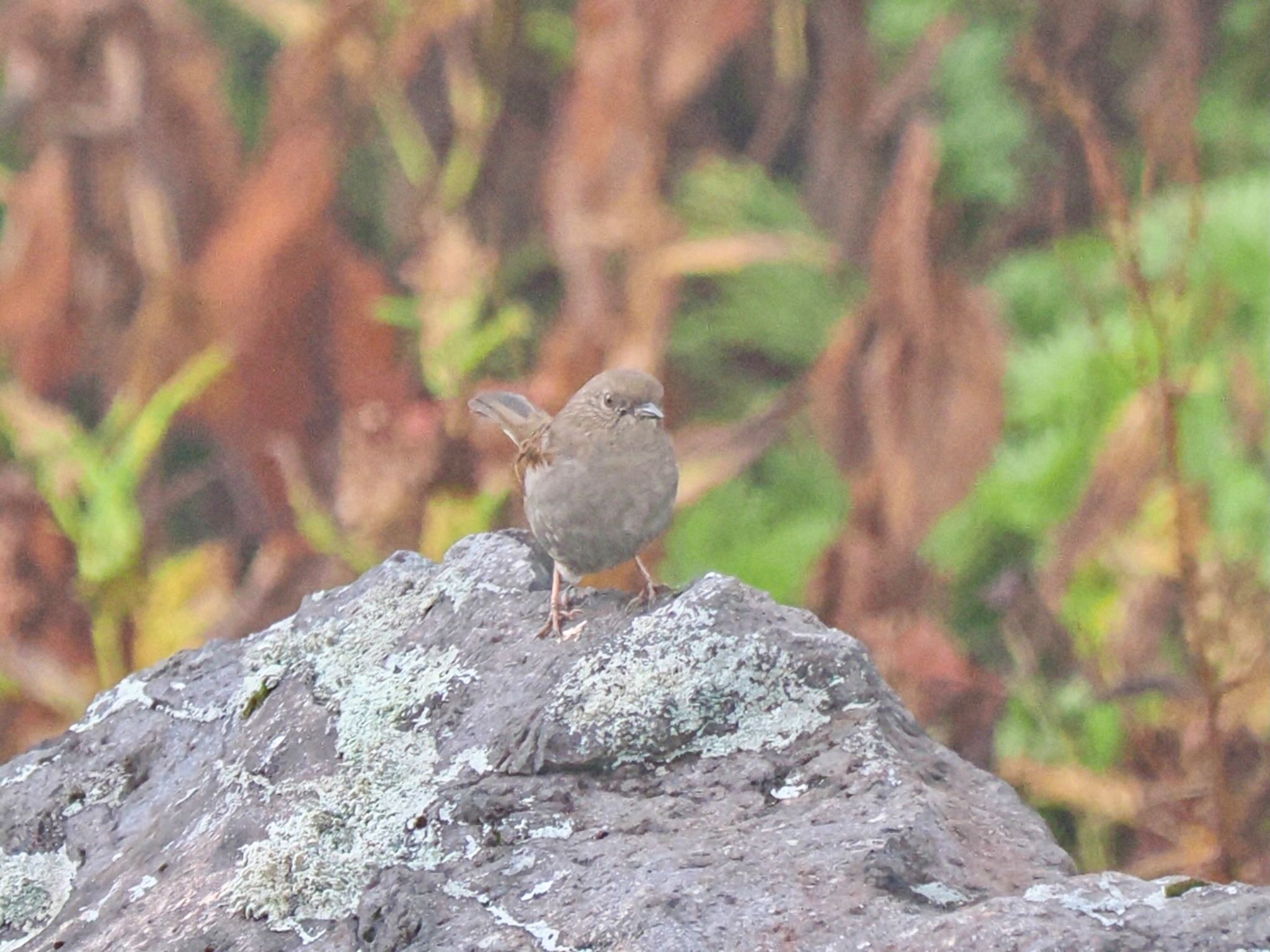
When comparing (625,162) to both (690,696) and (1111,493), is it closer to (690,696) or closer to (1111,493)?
(1111,493)

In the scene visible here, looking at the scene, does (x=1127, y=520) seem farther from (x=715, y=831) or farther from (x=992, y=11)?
(x=715, y=831)

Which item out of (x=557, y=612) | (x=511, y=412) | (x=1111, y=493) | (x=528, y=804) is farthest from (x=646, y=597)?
(x=1111, y=493)

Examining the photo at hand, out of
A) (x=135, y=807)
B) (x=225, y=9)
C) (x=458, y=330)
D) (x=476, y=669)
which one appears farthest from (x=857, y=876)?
(x=225, y=9)

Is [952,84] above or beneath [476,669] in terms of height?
above

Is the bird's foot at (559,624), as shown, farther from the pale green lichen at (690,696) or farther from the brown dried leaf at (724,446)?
the brown dried leaf at (724,446)

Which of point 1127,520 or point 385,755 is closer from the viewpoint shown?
point 385,755

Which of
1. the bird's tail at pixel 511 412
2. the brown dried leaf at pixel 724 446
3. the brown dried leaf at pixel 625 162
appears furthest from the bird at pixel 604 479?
the brown dried leaf at pixel 625 162
